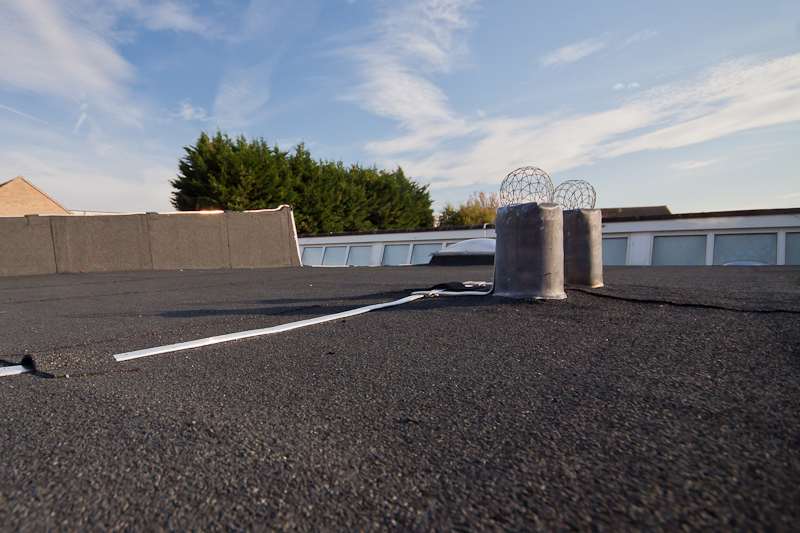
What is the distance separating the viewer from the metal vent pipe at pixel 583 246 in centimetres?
498

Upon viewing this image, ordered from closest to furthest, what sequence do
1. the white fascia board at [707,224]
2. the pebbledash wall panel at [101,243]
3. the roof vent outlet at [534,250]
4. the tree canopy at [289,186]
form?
the roof vent outlet at [534,250]
the white fascia board at [707,224]
the pebbledash wall panel at [101,243]
the tree canopy at [289,186]

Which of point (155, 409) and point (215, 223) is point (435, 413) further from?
point (215, 223)

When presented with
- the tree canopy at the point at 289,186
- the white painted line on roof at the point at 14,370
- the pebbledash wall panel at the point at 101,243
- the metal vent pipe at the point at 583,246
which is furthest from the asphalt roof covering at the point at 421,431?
the tree canopy at the point at 289,186

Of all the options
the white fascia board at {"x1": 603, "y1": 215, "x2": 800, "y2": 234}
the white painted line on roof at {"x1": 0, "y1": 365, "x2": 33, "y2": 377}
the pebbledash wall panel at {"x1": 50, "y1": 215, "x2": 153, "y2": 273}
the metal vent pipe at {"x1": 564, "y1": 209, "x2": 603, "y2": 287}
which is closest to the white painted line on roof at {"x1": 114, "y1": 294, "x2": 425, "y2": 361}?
the white painted line on roof at {"x1": 0, "y1": 365, "x2": 33, "y2": 377}

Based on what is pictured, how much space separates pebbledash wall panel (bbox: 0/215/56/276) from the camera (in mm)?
12367

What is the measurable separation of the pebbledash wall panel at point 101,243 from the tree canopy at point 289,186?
12571 mm

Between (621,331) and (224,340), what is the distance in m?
2.68

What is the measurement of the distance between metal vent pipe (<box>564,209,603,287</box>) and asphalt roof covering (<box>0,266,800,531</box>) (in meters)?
1.96

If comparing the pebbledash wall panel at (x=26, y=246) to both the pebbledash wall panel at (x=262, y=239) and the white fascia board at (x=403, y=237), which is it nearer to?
the pebbledash wall panel at (x=262, y=239)

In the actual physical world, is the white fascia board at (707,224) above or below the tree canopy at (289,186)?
below

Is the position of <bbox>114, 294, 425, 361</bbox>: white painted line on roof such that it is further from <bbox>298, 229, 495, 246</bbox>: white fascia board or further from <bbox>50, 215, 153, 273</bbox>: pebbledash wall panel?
<bbox>298, 229, 495, 246</bbox>: white fascia board

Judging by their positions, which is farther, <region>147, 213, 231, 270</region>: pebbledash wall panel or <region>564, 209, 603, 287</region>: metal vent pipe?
<region>147, 213, 231, 270</region>: pebbledash wall panel

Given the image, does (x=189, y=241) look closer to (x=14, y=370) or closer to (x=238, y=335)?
(x=238, y=335)

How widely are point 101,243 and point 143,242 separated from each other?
3.75ft
